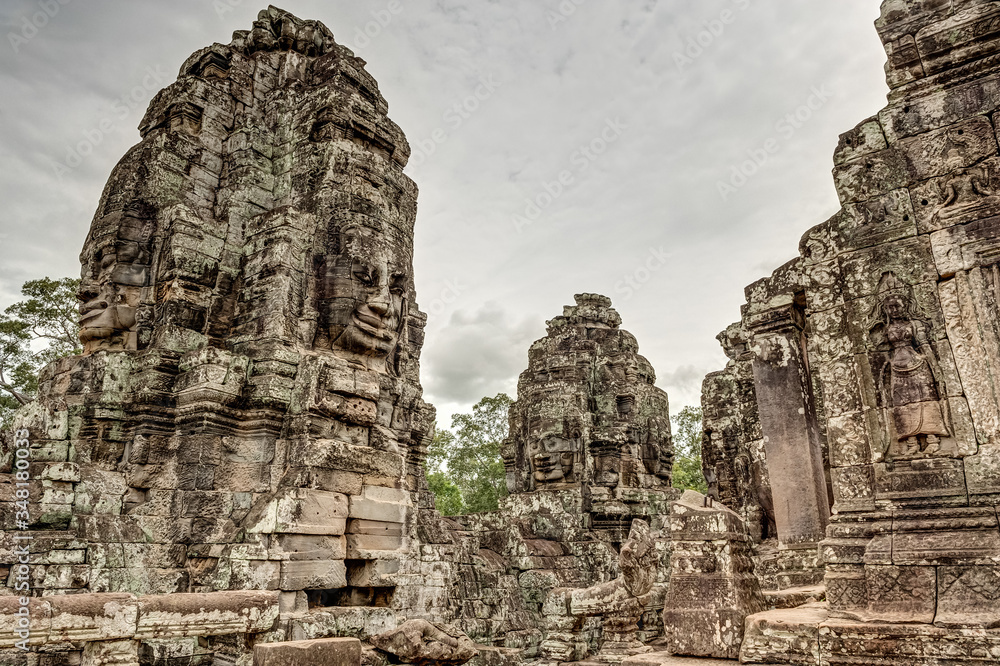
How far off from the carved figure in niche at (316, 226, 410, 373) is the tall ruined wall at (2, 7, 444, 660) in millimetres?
25

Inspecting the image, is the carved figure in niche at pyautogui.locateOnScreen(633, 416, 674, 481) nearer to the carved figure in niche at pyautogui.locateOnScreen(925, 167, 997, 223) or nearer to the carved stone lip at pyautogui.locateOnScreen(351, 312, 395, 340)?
the carved stone lip at pyautogui.locateOnScreen(351, 312, 395, 340)

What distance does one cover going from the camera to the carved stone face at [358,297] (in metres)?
7.90

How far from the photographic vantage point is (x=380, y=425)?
8219 millimetres

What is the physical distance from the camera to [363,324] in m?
7.92

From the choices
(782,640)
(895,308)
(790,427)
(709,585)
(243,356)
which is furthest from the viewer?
(243,356)

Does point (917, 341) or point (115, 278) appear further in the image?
point (115, 278)

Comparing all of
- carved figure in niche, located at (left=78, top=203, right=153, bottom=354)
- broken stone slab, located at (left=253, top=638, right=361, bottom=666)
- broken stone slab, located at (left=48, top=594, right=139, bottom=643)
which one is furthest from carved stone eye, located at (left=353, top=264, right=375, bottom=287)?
broken stone slab, located at (left=48, top=594, right=139, bottom=643)

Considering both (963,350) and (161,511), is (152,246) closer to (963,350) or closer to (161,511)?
(161,511)

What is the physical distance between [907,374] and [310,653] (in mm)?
4703

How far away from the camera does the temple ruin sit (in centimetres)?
449

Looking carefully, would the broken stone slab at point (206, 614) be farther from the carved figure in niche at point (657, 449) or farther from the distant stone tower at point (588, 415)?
the carved figure in niche at point (657, 449)

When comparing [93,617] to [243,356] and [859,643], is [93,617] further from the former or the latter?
[859,643]

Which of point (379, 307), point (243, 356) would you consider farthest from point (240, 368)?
point (379, 307)

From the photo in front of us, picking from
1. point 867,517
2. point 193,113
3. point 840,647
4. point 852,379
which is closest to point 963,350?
point 852,379
